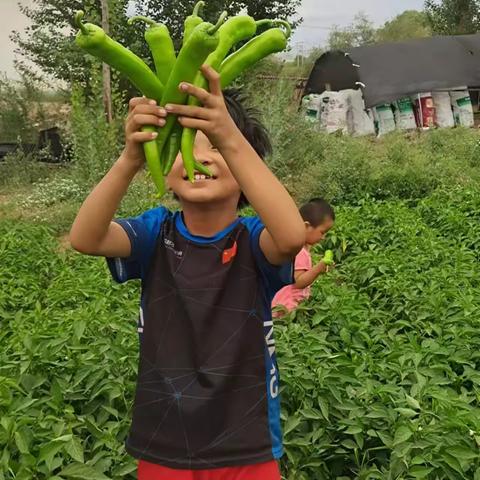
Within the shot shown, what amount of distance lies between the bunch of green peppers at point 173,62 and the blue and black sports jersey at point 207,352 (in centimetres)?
34

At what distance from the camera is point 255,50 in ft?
4.57

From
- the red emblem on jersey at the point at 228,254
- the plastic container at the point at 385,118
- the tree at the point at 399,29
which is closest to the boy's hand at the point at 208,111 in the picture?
the red emblem on jersey at the point at 228,254

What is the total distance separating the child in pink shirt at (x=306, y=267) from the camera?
371 centimetres

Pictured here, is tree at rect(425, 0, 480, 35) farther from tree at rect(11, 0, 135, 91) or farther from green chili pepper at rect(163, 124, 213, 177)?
green chili pepper at rect(163, 124, 213, 177)

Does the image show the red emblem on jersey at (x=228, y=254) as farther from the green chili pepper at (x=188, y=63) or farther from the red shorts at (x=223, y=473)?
the red shorts at (x=223, y=473)

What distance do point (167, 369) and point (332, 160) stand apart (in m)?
7.69

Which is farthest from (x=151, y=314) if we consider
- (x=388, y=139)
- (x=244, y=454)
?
(x=388, y=139)

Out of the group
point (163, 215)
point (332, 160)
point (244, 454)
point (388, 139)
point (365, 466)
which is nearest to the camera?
point (244, 454)

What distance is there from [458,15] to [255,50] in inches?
910

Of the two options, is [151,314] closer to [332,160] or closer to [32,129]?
[332,160]

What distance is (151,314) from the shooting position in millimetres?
1747

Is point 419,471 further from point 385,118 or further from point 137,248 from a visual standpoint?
point 385,118

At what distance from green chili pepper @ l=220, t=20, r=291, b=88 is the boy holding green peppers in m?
0.22

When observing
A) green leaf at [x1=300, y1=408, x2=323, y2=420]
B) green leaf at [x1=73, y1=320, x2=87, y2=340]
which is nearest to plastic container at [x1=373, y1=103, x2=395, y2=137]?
green leaf at [x1=73, y1=320, x2=87, y2=340]
